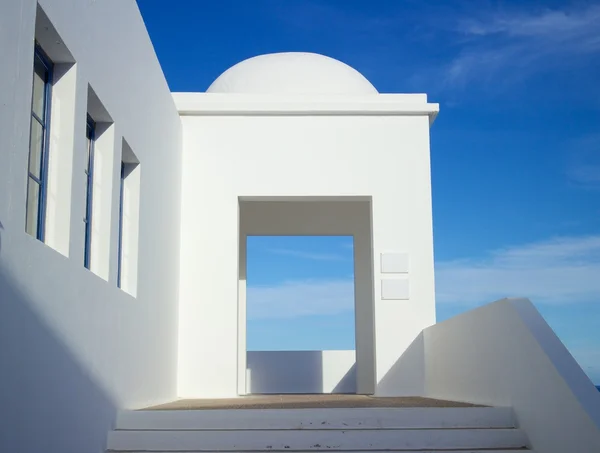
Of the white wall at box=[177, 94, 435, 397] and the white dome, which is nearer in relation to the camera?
the white wall at box=[177, 94, 435, 397]

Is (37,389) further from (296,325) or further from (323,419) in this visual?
(296,325)

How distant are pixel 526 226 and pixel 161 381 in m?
8.12

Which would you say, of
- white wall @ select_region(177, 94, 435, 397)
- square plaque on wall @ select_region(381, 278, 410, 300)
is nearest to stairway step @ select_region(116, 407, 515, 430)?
white wall @ select_region(177, 94, 435, 397)

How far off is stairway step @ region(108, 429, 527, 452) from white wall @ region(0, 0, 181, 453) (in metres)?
0.38

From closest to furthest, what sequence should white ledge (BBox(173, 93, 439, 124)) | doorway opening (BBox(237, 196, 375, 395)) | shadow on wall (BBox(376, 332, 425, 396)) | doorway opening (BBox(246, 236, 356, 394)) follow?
shadow on wall (BBox(376, 332, 425, 396)) → white ledge (BBox(173, 93, 439, 124)) → doorway opening (BBox(237, 196, 375, 395)) → doorway opening (BBox(246, 236, 356, 394))

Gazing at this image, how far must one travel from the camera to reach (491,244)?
1479 cm

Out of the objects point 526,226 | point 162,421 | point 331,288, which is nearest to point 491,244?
point 526,226

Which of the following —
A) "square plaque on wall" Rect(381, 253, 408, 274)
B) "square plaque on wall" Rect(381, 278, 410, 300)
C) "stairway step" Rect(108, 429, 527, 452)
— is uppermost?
"square plaque on wall" Rect(381, 253, 408, 274)

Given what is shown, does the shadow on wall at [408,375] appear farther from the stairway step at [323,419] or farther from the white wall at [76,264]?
the stairway step at [323,419]

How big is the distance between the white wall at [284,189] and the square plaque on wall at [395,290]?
65 mm

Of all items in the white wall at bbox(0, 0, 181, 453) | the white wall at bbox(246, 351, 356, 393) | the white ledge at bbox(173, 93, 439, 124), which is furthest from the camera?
the white wall at bbox(246, 351, 356, 393)

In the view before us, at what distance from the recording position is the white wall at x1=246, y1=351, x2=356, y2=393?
623 inches

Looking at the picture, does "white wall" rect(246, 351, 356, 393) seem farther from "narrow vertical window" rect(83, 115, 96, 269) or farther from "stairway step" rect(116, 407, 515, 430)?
"narrow vertical window" rect(83, 115, 96, 269)

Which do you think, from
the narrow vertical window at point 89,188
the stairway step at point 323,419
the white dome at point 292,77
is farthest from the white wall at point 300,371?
the narrow vertical window at point 89,188
